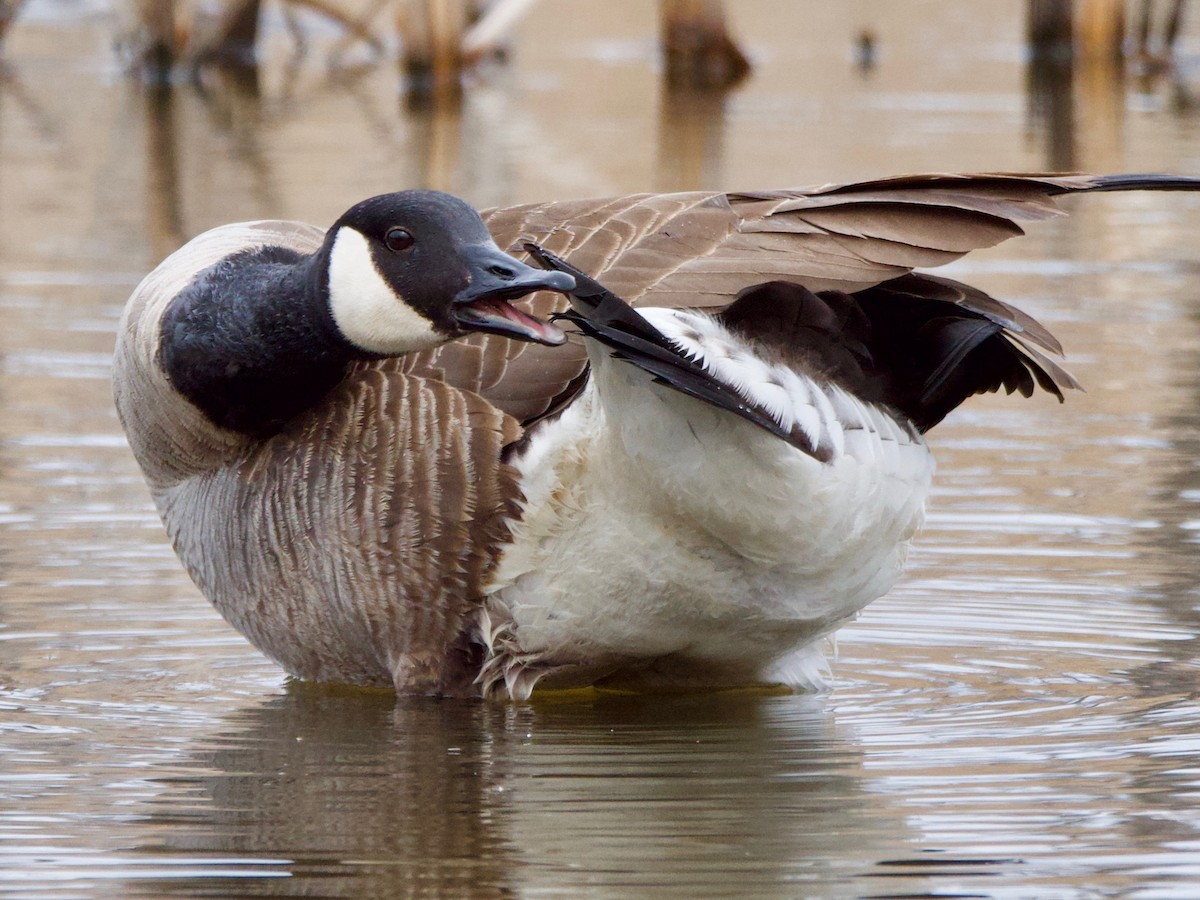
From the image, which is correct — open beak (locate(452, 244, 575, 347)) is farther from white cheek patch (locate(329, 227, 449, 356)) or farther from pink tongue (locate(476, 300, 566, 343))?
white cheek patch (locate(329, 227, 449, 356))

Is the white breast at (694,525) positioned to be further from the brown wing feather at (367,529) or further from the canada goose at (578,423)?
the brown wing feather at (367,529)

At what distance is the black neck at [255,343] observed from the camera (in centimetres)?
501

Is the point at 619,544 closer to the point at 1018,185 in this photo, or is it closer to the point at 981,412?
the point at 1018,185

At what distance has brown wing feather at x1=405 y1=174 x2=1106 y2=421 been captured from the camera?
462 centimetres

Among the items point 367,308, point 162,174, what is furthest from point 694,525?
point 162,174

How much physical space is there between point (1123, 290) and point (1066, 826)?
7748 mm

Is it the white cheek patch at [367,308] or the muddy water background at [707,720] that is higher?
the white cheek patch at [367,308]

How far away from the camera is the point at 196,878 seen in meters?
3.78

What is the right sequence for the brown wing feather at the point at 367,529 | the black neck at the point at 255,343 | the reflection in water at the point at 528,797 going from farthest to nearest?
the black neck at the point at 255,343 → the brown wing feather at the point at 367,529 → the reflection in water at the point at 528,797

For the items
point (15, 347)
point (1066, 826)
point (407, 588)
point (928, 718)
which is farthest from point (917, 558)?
point (15, 347)

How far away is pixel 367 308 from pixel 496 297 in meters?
0.39

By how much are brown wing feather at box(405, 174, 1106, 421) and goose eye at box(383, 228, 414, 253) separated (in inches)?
13.4

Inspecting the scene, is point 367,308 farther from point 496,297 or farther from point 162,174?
point 162,174

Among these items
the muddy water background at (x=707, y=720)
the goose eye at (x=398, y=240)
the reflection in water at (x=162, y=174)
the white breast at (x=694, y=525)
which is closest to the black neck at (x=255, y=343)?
the goose eye at (x=398, y=240)
